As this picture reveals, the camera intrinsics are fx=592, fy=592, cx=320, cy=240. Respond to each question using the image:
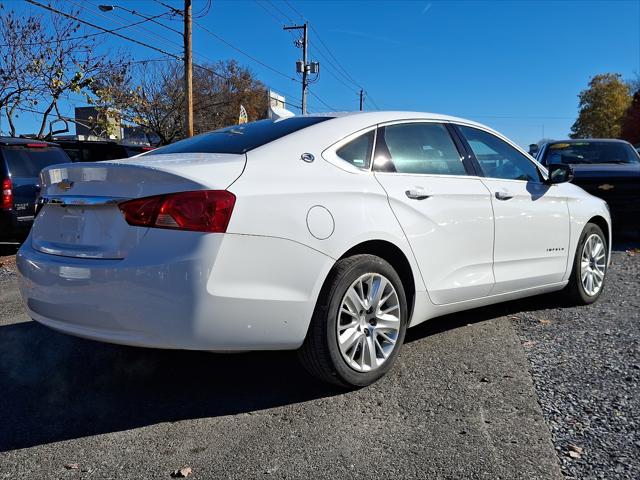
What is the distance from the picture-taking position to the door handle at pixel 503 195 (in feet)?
14.6

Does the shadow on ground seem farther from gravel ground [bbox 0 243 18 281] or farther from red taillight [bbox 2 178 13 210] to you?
red taillight [bbox 2 178 13 210]

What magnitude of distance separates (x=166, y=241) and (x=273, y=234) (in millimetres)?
526

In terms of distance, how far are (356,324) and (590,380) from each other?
1508mm

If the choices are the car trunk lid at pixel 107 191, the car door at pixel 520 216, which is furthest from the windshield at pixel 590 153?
the car trunk lid at pixel 107 191

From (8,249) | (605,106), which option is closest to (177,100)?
(8,249)

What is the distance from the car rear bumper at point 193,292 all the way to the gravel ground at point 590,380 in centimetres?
146

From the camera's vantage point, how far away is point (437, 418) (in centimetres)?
310

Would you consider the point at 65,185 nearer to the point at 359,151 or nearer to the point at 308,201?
the point at 308,201

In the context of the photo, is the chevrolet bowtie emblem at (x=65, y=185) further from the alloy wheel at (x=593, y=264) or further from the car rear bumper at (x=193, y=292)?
the alloy wheel at (x=593, y=264)

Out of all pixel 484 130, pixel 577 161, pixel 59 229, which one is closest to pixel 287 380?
pixel 59 229

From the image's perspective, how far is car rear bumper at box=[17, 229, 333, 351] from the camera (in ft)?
9.26

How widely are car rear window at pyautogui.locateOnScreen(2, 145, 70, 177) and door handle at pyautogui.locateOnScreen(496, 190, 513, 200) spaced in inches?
284

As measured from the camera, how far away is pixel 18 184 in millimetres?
8719

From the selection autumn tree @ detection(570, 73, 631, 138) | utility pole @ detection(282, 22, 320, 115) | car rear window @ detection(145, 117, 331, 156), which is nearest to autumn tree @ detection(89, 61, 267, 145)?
utility pole @ detection(282, 22, 320, 115)
